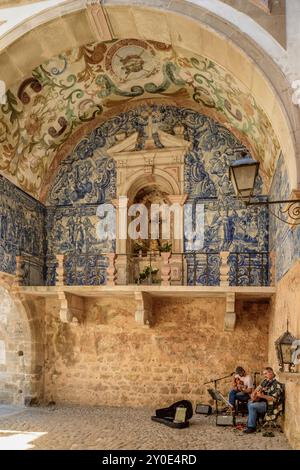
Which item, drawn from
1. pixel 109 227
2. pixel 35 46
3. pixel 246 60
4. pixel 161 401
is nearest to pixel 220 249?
pixel 109 227

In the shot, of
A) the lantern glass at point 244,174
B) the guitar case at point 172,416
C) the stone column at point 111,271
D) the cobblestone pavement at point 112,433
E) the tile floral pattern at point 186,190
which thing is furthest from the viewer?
the tile floral pattern at point 186,190

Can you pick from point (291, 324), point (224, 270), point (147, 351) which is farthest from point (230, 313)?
point (291, 324)

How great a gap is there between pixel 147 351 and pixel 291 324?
3988 mm

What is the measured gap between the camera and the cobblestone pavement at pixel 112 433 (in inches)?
265

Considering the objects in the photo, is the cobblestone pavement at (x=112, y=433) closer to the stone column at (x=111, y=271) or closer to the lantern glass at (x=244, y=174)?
the stone column at (x=111, y=271)

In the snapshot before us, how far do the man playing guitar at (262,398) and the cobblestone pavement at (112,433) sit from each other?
0.61ft

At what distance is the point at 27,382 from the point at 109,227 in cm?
340

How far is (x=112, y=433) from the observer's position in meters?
7.51

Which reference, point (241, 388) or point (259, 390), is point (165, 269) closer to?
point (241, 388)

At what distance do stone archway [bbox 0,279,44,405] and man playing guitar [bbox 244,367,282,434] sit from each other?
14.6 feet

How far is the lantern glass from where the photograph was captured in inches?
198

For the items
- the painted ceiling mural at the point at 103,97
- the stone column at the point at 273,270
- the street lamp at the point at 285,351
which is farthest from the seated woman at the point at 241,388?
the painted ceiling mural at the point at 103,97

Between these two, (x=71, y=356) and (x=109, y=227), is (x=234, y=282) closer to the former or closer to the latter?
(x=109, y=227)

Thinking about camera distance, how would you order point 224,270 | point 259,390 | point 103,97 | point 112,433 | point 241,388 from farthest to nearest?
point 103,97, point 224,270, point 241,388, point 112,433, point 259,390
